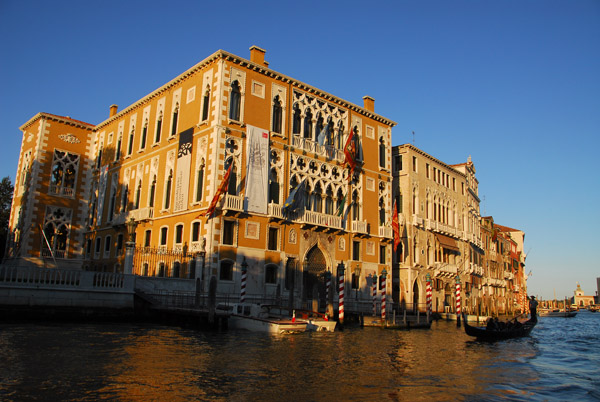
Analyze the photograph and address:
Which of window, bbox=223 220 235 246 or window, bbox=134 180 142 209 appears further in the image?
window, bbox=134 180 142 209

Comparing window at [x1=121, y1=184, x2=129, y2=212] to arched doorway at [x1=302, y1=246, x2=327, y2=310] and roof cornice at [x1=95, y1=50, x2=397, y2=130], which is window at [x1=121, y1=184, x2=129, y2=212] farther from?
arched doorway at [x1=302, y1=246, x2=327, y2=310]

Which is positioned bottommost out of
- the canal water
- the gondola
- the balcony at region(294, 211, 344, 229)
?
the canal water

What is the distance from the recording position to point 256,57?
2803 cm

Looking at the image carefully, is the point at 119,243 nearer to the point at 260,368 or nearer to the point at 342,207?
the point at 342,207

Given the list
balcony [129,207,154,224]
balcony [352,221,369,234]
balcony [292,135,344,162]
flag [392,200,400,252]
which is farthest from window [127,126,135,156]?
flag [392,200,400,252]

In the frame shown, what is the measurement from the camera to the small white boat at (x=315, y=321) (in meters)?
20.6

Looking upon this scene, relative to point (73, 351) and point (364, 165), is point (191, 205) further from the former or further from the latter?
point (73, 351)

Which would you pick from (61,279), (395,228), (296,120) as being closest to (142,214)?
(296,120)

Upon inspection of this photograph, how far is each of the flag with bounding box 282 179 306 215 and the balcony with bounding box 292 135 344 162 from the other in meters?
2.22

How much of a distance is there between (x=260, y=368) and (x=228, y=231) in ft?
45.2

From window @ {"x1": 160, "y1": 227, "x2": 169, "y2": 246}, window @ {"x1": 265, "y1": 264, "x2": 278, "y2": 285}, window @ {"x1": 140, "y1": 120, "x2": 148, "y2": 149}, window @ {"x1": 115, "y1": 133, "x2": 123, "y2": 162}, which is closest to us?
window @ {"x1": 265, "y1": 264, "x2": 278, "y2": 285}

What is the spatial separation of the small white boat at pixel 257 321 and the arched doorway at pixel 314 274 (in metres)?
6.69

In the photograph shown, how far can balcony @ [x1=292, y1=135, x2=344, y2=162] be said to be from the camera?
28.6 metres

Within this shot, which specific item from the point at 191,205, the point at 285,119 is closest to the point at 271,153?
the point at 285,119
